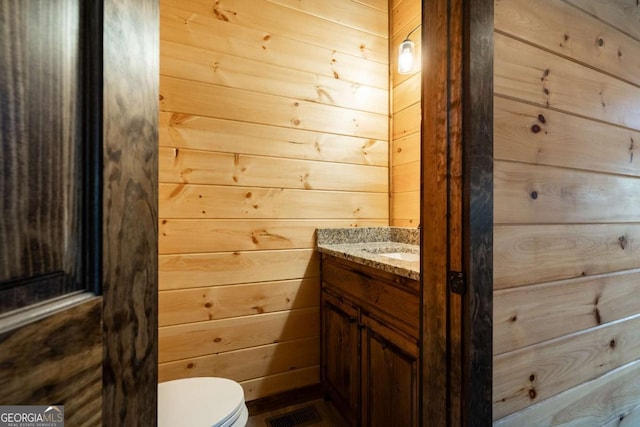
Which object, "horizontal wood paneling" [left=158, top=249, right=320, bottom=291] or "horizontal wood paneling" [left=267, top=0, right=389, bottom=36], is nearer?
"horizontal wood paneling" [left=158, top=249, right=320, bottom=291]

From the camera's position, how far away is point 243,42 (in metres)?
1.63


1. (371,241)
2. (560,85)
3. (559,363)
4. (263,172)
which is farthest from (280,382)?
(560,85)

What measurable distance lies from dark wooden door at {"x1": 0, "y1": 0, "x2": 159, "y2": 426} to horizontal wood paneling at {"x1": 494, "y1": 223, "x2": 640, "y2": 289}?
871 millimetres

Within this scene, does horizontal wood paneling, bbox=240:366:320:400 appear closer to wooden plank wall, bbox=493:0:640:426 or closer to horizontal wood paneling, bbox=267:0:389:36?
wooden plank wall, bbox=493:0:640:426

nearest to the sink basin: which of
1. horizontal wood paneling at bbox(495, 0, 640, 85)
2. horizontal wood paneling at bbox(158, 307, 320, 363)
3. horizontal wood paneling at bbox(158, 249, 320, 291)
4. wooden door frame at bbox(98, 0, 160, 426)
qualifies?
horizontal wood paneling at bbox(158, 249, 320, 291)

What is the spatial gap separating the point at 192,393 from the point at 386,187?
164 cm

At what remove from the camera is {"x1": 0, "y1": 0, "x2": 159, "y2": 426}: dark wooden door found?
11.3 inches

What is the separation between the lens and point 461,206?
75 cm

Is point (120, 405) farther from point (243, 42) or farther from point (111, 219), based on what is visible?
point (243, 42)

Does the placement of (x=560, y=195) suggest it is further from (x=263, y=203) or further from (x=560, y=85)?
(x=263, y=203)

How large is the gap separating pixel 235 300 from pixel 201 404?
0.64m

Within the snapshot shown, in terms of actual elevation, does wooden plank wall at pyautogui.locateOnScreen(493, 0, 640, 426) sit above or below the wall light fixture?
below

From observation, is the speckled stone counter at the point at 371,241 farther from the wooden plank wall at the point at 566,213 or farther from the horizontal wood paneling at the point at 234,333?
the wooden plank wall at the point at 566,213

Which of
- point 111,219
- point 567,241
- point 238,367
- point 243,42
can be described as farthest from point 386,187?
point 111,219
